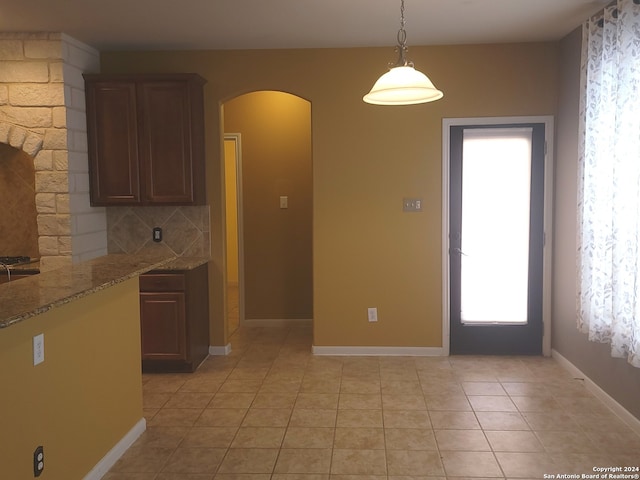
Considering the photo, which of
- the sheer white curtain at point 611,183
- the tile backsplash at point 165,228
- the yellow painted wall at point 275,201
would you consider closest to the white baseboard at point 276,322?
the yellow painted wall at point 275,201

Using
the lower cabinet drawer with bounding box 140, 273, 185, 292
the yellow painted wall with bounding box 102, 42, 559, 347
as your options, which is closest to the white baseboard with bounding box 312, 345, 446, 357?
the yellow painted wall with bounding box 102, 42, 559, 347

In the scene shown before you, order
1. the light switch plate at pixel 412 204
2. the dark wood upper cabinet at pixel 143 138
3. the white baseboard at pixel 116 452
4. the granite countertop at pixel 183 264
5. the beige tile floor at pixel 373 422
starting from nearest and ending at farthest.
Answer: the white baseboard at pixel 116 452 → the beige tile floor at pixel 373 422 → the granite countertop at pixel 183 264 → the dark wood upper cabinet at pixel 143 138 → the light switch plate at pixel 412 204

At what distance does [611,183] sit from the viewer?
11.3 feet

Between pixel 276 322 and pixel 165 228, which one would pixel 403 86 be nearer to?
pixel 165 228

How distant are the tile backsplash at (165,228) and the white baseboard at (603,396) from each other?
3126 mm

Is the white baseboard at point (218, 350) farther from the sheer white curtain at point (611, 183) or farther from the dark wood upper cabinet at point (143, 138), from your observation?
the sheer white curtain at point (611, 183)

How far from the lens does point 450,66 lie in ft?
15.6

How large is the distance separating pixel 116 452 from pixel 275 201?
3.44 metres

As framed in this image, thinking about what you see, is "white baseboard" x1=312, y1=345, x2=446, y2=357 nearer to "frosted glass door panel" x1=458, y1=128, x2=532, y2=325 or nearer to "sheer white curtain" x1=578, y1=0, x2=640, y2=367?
"frosted glass door panel" x1=458, y1=128, x2=532, y2=325

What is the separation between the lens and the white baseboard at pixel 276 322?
612cm

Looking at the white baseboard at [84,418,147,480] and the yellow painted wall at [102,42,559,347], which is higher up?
the yellow painted wall at [102,42,559,347]

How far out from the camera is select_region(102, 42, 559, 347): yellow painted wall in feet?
15.5

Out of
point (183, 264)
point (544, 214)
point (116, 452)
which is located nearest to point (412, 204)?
point (544, 214)

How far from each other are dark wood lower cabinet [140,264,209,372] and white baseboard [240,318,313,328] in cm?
161
